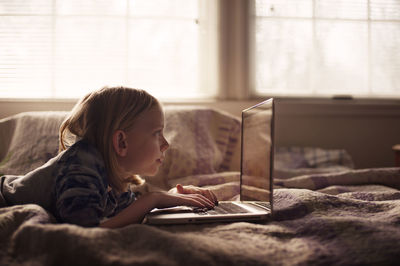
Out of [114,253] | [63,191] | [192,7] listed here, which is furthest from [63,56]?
[114,253]

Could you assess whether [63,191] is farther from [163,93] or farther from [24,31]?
[24,31]

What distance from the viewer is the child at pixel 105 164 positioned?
2.63 ft

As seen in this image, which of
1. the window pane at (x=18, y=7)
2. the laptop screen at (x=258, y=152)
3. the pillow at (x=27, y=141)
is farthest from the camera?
the window pane at (x=18, y=7)

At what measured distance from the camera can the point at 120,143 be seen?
0.94 m

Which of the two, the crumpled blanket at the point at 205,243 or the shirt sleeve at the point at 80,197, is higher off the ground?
the shirt sleeve at the point at 80,197

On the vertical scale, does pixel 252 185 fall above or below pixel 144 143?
below

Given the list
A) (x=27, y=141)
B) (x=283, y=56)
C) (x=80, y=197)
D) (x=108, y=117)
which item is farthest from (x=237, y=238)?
(x=283, y=56)

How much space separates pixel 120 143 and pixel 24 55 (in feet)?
4.46

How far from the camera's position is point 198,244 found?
601 mm

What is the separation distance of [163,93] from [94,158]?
1230 mm

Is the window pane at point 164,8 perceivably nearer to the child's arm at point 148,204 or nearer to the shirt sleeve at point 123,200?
the shirt sleeve at point 123,200

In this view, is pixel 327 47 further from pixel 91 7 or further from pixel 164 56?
pixel 91 7

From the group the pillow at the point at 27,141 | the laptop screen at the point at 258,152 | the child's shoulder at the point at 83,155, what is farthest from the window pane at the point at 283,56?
the child's shoulder at the point at 83,155

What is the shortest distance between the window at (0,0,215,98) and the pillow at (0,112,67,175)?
413 mm
